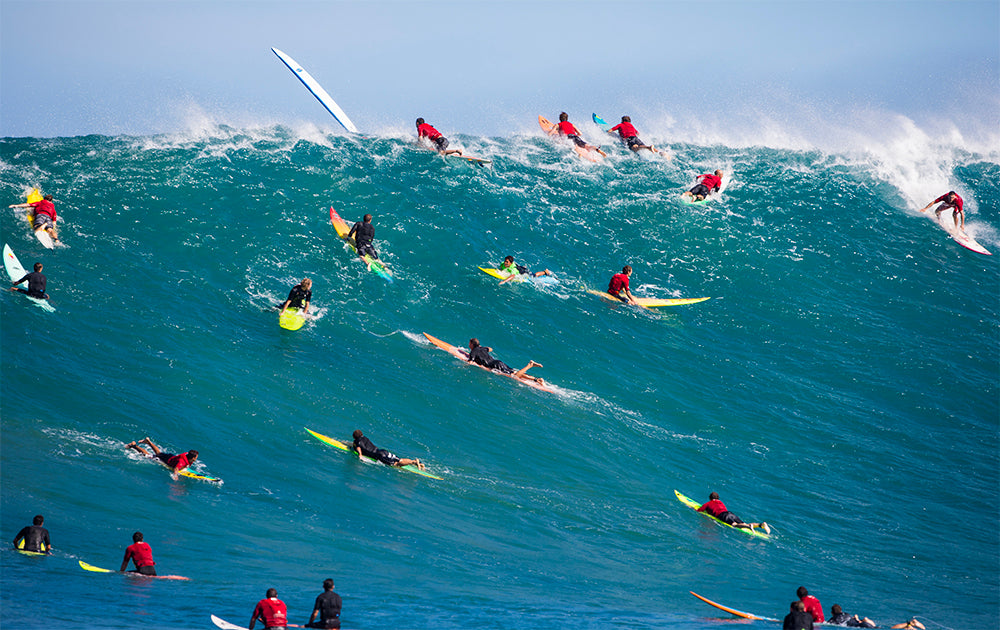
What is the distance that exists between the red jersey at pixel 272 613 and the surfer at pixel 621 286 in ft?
52.0

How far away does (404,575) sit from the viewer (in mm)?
14734

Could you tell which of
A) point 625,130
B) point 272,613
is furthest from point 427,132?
point 272,613

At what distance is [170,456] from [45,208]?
10802 mm

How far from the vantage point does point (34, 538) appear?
1375cm

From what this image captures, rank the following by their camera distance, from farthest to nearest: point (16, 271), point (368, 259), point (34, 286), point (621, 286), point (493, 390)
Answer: point (621, 286)
point (368, 259)
point (493, 390)
point (16, 271)
point (34, 286)

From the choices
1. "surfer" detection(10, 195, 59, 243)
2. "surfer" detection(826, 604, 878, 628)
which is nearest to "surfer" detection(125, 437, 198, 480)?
"surfer" detection(10, 195, 59, 243)

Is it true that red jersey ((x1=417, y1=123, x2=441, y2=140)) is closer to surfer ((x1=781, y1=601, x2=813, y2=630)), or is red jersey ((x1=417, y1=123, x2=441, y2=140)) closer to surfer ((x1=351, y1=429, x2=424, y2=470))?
surfer ((x1=351, y1=429, x2=424, y2=470))

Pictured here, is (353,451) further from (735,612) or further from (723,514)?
(735,612)

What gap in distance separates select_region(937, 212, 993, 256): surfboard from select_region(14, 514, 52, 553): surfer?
95.3 ft

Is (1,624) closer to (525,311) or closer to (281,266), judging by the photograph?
(281,266)

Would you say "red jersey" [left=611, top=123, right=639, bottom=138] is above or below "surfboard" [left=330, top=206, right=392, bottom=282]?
above

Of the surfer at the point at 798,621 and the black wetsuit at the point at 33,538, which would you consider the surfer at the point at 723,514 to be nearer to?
the surfer at the point at 798,621

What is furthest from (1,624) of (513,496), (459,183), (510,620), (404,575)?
(459,183)

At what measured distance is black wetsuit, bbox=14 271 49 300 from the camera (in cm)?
2056
